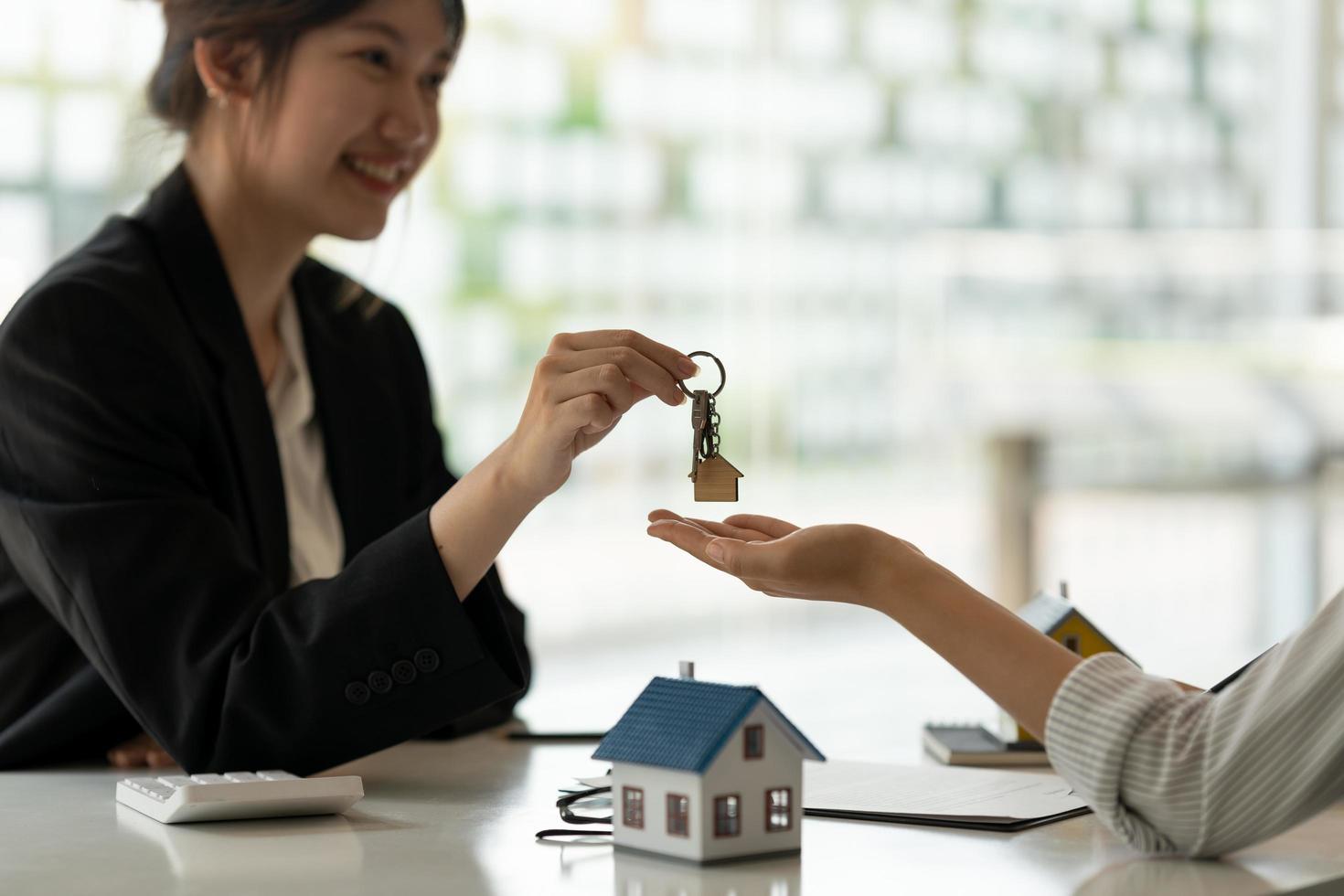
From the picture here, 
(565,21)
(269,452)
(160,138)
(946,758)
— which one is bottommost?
(946,758)

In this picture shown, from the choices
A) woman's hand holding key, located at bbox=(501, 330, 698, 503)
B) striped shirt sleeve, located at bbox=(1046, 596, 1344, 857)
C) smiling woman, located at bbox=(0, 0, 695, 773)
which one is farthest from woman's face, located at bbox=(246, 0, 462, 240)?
striped shirt sleeve, located at bbox=(1046, 596, 1344, 857)

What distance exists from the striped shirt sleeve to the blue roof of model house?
0.19 m

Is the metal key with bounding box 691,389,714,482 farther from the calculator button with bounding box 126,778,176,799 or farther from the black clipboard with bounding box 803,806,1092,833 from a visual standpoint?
the calculator button with bounding box 126,778,176,799

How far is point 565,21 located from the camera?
5914 millimetres

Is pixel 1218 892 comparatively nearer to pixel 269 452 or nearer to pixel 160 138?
Result: pixel 269 452

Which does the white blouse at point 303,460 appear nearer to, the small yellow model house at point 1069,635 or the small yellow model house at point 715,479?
the small yellow model house at point 715,479

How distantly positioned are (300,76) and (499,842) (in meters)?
0.89

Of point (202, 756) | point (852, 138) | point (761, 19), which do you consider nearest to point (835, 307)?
point (852, 138)

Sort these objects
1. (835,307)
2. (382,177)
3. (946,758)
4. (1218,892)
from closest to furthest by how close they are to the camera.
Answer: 1. (1218,892)
2. (946,758)
3. (382,177)
4. (835,307)

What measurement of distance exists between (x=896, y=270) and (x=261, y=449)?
234 inches

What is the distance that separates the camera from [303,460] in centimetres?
182

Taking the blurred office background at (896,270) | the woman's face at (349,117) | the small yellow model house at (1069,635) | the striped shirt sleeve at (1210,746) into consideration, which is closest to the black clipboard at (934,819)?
the striped shirt sleeve at (1210,746)

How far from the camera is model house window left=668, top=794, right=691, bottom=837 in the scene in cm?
106

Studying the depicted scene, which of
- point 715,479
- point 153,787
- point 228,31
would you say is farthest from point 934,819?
point 228,31
